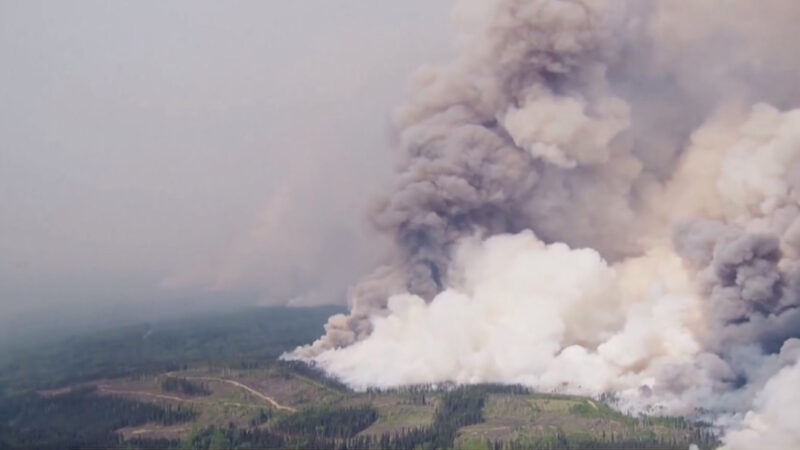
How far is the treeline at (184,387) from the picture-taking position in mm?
90625

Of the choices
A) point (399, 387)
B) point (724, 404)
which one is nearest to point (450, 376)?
point (399, 387)

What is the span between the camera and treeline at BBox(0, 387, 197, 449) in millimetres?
73125

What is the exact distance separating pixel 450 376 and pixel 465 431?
628 inches

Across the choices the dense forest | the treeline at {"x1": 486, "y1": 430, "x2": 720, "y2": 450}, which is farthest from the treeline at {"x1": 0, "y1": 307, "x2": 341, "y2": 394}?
the treeline at {"x1": 486, "y1": 430, "x2": 720, "y2": 450}

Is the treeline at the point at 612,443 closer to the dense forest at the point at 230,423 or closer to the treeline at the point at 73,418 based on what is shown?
the dense forest at the point at 230,423

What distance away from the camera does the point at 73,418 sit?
3312 inches

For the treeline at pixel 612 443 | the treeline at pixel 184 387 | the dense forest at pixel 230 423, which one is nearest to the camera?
the treeline at pixel 612 443

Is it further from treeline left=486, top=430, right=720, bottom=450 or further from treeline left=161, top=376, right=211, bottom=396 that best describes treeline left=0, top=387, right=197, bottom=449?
treeline left=486, top=430, right=720, bottom=450

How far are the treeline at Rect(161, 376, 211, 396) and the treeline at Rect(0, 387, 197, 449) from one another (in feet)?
18.7

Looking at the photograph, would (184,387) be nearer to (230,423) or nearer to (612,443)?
(230,423)

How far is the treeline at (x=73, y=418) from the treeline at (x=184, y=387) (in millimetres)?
5704

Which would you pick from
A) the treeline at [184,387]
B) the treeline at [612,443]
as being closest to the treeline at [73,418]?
the treeline at [184,387]

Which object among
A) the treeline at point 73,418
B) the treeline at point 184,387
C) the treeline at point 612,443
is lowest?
the treeline at point 612,443

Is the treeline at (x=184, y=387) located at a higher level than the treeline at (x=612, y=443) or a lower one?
higher
